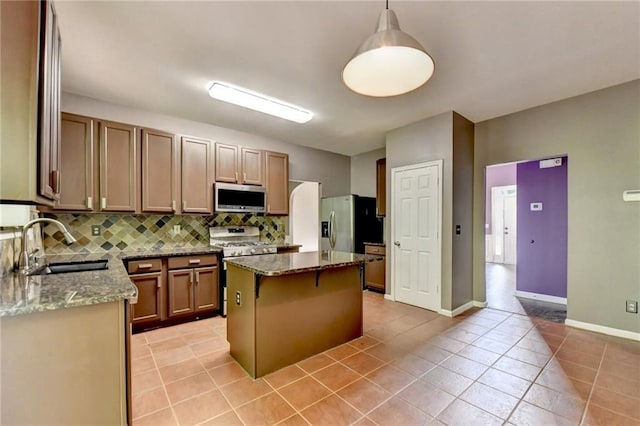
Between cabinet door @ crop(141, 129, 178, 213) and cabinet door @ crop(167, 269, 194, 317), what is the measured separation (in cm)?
82

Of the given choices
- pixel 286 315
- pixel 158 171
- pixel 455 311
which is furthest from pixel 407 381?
pixel 158 171

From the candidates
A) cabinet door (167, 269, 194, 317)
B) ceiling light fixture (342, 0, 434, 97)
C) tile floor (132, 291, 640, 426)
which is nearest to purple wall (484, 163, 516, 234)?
tile floor (132, 291, 640, 426)

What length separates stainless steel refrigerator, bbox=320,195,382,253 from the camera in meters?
5.13

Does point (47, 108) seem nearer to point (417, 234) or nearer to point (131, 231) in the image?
point (131, 231)

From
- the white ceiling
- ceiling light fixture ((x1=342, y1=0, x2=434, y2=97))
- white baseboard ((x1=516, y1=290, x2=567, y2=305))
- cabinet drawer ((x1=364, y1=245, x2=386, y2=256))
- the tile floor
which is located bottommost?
white baseboard ((x1=516, y1=290, x2=567, y2=305))

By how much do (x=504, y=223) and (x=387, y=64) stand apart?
7619mm

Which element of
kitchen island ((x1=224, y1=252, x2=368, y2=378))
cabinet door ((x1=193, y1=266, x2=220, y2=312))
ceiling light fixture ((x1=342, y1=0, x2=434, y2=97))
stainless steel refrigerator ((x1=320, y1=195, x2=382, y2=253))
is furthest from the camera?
stainless steel refrigerator ((x1=320, y1=195, x2=382, y2=253))

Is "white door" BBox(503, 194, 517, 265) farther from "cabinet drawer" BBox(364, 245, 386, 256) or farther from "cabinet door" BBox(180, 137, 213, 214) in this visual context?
"cabinet door" BBox(180, 137, 213, 214)

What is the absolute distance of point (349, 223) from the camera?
5.15m

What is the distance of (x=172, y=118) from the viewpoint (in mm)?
3846

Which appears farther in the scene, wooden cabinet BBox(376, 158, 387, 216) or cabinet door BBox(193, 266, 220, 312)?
wooden cabinet BBox(376, 158, 387, 216)

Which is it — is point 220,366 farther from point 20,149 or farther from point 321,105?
point 321,105

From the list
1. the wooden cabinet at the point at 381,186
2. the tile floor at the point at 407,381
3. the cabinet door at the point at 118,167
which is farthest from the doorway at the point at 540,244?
the cabinet door at the point at 118,167

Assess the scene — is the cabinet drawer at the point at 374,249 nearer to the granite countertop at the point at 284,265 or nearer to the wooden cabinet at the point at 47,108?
the granite countertop at the point at 284,265
